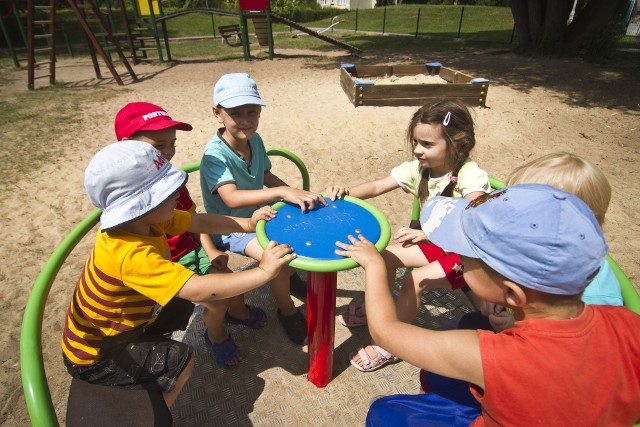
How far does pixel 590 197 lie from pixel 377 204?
259cm

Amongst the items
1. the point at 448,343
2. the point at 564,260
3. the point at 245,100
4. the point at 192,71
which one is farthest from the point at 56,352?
the point at 192,71

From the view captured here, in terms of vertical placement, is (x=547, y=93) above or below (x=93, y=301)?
below

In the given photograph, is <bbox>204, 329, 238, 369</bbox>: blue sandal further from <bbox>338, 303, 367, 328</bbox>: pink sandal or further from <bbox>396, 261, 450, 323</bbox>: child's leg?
<bbox>396, 261, 450, 323</bbox>: child's leg

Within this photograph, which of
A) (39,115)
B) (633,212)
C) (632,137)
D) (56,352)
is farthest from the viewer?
(39,115)

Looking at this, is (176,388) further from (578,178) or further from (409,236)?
(578,178)

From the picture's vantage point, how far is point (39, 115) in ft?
22.4

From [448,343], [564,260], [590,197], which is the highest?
[564,260]

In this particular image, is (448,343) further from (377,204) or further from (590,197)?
(377,204)

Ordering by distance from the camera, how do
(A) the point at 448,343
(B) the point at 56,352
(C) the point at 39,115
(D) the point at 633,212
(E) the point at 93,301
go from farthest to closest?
(C) the point at 39,115, (D) the point at 633,212, (B) the point at 56,352, (E) the point at 93,301, (A) the point at 448,343

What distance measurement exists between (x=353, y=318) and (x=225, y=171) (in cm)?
117

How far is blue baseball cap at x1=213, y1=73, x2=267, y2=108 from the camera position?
6.47ft

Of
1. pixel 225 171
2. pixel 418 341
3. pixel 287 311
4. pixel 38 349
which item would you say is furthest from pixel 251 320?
pixel 418 341

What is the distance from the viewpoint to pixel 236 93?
200 centimetres

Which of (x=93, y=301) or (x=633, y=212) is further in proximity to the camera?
(x=633, y=212)
